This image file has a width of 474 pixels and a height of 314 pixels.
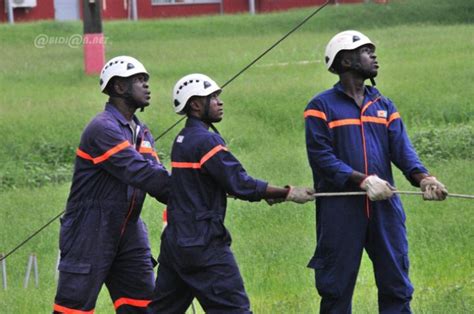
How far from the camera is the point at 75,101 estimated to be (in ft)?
74.6

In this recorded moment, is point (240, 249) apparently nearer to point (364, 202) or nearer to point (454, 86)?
point (364, 202)

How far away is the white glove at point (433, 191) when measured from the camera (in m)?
8.48

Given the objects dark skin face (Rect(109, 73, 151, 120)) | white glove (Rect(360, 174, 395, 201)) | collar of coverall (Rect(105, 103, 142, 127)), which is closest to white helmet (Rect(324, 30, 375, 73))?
white glove (Rect(360, 174, 395, 201))

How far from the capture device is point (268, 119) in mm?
20875

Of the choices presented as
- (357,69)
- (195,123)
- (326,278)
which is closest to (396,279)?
(326,278)

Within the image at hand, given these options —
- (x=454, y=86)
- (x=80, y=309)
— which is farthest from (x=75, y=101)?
(x=80, y=309)

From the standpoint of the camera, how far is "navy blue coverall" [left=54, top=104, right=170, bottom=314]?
351 inches

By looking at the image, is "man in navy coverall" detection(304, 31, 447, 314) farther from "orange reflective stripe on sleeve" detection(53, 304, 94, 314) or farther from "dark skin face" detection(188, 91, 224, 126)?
"orange reflective stripe on sleeve" detection(53, 304, 94, 314)

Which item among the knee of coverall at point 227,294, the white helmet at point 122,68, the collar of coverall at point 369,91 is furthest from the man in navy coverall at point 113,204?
the collar of coverall at point 369,91

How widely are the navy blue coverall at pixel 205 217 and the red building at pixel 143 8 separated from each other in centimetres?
3400

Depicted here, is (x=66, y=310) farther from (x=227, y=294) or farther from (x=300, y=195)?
(x=300, y=195)

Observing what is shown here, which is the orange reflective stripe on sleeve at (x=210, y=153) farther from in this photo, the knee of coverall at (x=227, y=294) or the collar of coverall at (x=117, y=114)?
the collar of coverall at (x=117, y=114)

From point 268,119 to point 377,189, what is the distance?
1251 centimetres

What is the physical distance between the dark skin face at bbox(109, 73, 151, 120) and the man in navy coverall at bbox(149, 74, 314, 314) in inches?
23.9
